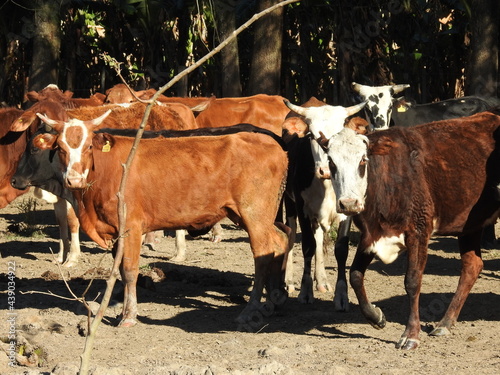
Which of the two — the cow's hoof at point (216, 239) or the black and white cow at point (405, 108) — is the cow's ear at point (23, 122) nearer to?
the cow's hoof at point (216, 239)

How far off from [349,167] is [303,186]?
7.72 ft

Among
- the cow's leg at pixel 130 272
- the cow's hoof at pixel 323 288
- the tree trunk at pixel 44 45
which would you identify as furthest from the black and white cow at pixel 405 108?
the tree trunk at pixel 44 45

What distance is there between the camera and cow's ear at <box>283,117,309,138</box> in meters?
10.1

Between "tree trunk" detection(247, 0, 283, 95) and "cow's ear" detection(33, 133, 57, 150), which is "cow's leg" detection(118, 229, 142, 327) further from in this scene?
"tree trunk" detection(247, 0, 283, 95)

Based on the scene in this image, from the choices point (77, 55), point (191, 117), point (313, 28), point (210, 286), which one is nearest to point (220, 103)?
point (191, 117)

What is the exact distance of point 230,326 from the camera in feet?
29.3

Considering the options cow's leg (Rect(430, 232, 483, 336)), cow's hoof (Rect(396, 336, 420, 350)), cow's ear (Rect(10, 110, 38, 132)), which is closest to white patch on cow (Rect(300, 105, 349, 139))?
cow's leg (Rect(430, 232, 483, 336))

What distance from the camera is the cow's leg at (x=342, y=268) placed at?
9430mm

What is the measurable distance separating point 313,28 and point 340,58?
3.69m

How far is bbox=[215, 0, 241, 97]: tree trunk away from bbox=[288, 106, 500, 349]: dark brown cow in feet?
31.4

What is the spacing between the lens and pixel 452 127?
8.52 metres

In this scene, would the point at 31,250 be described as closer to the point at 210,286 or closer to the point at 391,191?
the point at 210,286

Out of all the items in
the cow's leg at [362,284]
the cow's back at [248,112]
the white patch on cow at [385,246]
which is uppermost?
the cow's back at [248,112]

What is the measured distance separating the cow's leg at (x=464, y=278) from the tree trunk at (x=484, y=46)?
6.42 meters
